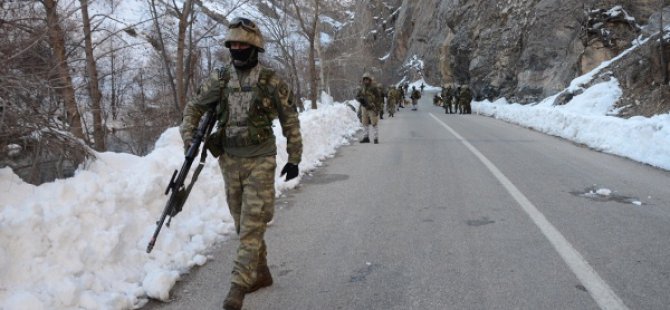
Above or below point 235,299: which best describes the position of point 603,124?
above

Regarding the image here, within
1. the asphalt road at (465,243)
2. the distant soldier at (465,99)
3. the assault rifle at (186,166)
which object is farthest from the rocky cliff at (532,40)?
the assault rifle at (186,166)

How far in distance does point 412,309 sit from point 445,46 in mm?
58673

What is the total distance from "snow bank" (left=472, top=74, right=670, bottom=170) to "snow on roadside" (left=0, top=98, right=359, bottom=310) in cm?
787

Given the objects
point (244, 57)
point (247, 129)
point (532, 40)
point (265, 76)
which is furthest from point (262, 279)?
point (532, 40)

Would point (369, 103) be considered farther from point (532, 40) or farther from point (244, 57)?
point (532, 40)

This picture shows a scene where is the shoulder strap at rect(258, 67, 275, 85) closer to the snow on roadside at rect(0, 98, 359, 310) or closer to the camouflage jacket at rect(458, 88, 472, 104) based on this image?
the snow on roadside at rect(0, 98, 359, 310)

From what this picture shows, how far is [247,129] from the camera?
3664mm

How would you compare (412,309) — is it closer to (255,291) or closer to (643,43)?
(255,291)

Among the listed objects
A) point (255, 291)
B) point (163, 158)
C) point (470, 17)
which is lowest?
point (255, 291)


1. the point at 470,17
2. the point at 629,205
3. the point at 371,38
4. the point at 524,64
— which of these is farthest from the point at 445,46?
the point at 629,205

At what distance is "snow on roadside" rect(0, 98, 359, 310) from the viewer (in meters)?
3.62

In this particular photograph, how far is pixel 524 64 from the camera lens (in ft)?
110

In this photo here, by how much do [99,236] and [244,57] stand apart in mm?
1855

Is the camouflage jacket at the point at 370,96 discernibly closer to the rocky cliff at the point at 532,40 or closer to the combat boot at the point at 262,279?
the combat boot at the point at 262,279
